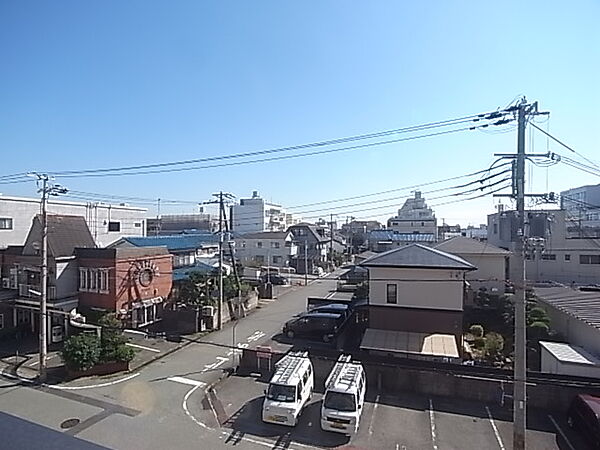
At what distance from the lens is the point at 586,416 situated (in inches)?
349

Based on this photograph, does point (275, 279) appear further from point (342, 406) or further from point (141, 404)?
point (342, 406)

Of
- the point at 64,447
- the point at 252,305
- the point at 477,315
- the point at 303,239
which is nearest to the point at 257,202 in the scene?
the point at 303,239

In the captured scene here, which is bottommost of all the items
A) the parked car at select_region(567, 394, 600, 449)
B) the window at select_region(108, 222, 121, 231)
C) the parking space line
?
the parking space line

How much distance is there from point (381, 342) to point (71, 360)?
10.3 metres

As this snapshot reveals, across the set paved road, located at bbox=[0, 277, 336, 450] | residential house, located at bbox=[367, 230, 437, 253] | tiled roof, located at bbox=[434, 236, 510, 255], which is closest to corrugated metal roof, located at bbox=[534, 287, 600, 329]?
tiled roof, located at bbox=[434, 236, 510, 255]

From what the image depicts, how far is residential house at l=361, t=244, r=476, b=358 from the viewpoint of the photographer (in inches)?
548

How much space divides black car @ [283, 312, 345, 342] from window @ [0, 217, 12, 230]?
1906cm

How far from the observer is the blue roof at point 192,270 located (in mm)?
21969

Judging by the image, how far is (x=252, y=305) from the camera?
22.4 m

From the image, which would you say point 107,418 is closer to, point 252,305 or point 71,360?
point 71,360

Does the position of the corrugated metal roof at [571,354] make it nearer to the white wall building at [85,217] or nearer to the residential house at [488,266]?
the residential house at [488,266]

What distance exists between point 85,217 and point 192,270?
10.9m

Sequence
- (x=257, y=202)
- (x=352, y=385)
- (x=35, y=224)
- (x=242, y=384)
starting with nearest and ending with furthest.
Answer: (x=352, y=385) → (x=242, y=384) → (x=35, y=224) → (x=257, y=202)

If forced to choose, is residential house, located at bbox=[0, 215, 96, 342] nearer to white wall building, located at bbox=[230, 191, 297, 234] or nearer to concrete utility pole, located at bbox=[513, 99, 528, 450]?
concrete utility pole, located at bbox=[513, 99, 528, 450]
